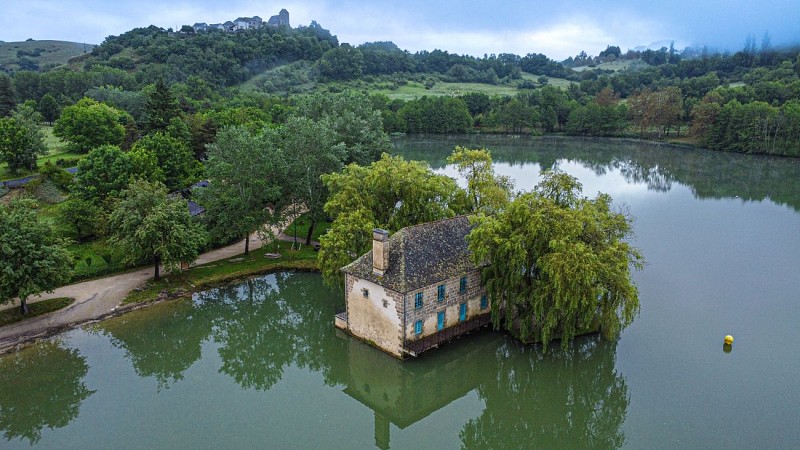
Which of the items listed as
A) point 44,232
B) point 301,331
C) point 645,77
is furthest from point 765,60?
point 44,232

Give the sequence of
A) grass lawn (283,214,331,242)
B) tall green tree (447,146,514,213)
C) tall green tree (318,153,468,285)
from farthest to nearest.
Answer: grass lawn (283,214,331,242) < tall green tree (447,146,514,213) < tall green tree (318,153,468,285)

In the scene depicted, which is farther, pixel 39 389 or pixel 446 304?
pixel 446 304

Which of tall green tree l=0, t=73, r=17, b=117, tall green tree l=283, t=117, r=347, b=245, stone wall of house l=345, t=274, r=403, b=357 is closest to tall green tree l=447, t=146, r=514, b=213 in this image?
tall green tree l=283, t=117, r=347, b=245

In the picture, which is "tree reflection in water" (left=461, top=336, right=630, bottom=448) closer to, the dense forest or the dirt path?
the dirt path

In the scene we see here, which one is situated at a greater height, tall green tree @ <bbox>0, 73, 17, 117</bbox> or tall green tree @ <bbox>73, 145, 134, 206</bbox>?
tall green tree @ <bbox>0, 73, 17, 117</bbox>

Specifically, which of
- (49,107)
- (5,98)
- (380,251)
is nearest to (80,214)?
(380,251)

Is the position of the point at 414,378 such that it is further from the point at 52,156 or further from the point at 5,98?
the point at 5,98

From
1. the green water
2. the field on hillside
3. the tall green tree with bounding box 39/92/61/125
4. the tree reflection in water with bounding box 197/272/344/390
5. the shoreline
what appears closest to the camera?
the green water
